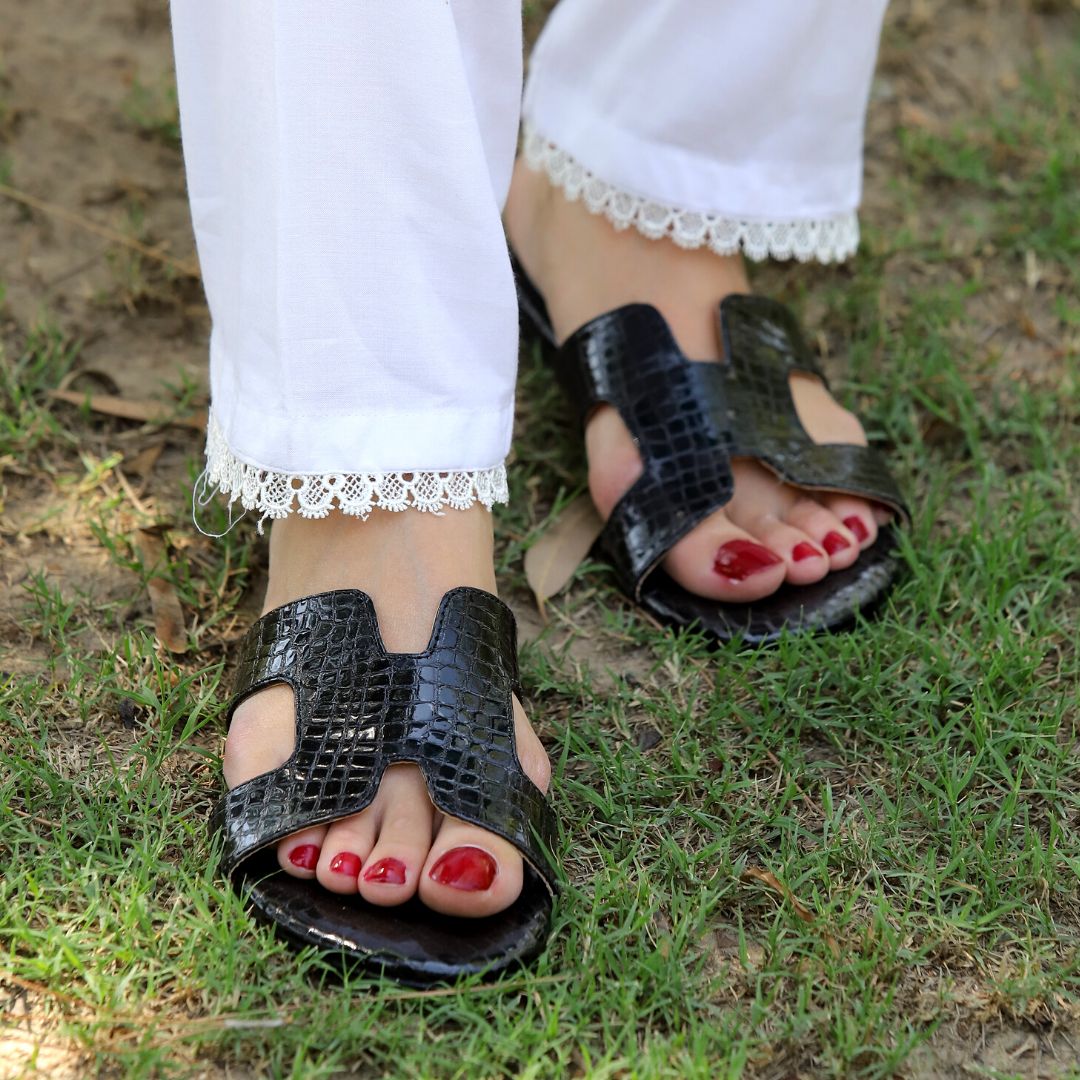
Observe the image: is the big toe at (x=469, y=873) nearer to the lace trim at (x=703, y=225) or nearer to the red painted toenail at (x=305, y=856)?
the red painted toenail at (x=305, y=856)

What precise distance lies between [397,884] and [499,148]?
2.13ft

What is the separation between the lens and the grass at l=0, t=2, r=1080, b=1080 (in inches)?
38.2

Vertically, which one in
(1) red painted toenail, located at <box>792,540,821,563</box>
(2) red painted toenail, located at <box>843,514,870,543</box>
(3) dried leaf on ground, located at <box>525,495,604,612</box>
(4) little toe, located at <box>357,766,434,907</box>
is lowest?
(3) dried leaf on ground, located at <box>525,495,604,612</box>

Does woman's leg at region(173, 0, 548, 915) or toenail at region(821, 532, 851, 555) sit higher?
woman's leg at region(173, 0, 548, 915)

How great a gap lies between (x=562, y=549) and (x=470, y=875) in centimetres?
56

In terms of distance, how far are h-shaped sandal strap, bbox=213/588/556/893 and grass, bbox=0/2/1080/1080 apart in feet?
0.24

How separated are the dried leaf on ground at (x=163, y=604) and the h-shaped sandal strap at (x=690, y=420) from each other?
486 millimetres

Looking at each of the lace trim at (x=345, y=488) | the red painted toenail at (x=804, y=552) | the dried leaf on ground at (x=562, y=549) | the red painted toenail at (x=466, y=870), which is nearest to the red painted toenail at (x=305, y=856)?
the red painted toenail at (x=466, y=870)

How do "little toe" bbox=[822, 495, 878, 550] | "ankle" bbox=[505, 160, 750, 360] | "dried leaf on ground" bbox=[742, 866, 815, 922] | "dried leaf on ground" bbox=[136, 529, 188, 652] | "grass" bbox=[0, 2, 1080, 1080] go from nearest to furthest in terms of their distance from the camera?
"grass" bbox=[0, 2, 1080, 1080], "dried leaf on ground" bbox=[742, 866, 815, 922], "dried leaf on ground" bbox=[136, 529, 188, 652], "little toe" bbox=[822, 495, 878, 550], "ankle" bbox=[505, 160, 750, 360]

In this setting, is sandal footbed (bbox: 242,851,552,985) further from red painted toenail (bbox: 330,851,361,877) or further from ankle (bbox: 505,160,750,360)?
ankle (bbox: 505,160,750,360)

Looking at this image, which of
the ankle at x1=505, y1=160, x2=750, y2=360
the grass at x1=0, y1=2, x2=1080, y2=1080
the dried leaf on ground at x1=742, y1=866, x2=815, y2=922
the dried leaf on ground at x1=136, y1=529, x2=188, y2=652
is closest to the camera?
the grass at x1=0, y1=2, x2=1080, y2=1080

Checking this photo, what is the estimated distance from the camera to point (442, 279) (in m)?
1.05

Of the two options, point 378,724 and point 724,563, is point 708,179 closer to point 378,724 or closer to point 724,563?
point 724,563

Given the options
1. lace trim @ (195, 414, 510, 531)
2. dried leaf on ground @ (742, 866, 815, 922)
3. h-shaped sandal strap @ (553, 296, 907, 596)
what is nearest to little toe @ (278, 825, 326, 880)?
lace trim @ (195, 414, 510, 531)
